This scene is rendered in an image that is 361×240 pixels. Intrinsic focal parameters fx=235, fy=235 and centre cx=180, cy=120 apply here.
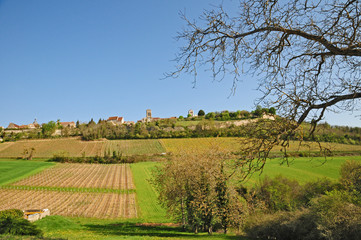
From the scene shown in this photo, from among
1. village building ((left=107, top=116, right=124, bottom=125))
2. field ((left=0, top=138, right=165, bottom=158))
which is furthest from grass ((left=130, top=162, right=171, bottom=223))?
village building ((left=107, top=116, right=124, bottom=125))

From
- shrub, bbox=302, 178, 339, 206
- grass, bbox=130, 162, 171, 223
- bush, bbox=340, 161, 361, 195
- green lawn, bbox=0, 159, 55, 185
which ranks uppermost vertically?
bush, bbox=340, 161, 361, 195

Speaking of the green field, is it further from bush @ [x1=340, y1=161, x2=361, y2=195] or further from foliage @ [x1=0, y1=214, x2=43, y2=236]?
bush @ [x1=340, y1=161, x2=361, y2=195]

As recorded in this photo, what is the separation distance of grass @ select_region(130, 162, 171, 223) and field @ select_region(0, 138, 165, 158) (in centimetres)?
2429

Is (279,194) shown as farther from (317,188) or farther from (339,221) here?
(339,221)

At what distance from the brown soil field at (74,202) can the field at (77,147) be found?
3738 centimetres

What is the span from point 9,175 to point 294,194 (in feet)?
183

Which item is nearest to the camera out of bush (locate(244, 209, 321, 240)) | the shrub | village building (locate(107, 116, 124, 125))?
bush (locate(244, 209, 321, 240))

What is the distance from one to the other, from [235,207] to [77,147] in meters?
77.3

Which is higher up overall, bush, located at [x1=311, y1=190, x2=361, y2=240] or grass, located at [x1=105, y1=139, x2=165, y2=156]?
grass, located at [x1=105, y1=139, x2=165, y2=156]

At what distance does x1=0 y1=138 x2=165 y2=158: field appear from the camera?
7756 centimetres

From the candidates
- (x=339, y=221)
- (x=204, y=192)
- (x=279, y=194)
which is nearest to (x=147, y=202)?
(x=204, y=192)

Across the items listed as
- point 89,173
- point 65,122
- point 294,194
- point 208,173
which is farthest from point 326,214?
point 65,122

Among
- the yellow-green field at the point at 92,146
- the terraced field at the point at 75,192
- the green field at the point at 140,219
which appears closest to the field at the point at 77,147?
the yellow-green field at the point at 92,146

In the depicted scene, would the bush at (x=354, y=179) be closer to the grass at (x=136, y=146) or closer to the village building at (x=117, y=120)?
the grass at (x=136, y=146)
